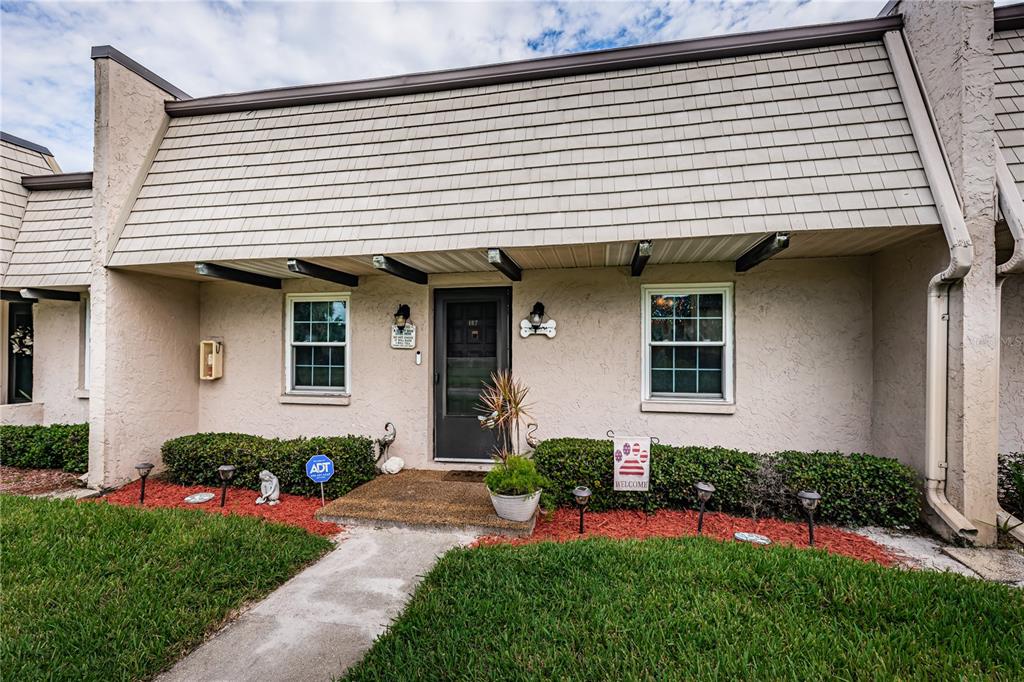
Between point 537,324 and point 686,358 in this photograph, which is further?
point 537,324

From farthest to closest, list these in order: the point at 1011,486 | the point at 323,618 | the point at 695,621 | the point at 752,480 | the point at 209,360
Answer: the point at 209,360
the point at 752,480
the point at 1011,486
the point at 323,618
the point at 695,621

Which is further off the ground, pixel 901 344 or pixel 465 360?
pixel 901 344

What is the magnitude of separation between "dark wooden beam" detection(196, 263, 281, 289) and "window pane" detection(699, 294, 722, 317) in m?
5.60

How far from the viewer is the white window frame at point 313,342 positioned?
585cm

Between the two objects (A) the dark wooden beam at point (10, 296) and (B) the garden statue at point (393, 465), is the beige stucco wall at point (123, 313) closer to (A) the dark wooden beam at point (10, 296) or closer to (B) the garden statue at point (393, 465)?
(A) the dark wooden beam at point (10, 296)

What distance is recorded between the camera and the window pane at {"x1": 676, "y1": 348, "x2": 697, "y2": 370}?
515cm

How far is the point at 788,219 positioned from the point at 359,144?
4583 millimetres

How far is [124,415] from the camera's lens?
207 inches

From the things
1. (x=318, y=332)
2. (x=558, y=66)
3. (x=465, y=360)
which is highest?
(x=558, y=66)

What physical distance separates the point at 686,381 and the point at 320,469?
169 inches

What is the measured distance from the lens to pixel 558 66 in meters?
4.80

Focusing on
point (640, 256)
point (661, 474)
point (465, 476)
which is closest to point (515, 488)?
point (661, 474)

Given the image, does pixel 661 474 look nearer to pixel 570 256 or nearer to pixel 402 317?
pixel 570 256

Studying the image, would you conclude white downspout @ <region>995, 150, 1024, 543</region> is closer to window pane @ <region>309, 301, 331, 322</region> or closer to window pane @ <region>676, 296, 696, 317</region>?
window pane @ <region>676, 296, 696, 317</region>
